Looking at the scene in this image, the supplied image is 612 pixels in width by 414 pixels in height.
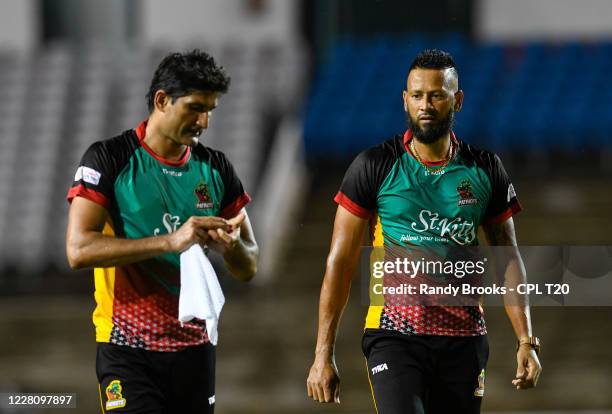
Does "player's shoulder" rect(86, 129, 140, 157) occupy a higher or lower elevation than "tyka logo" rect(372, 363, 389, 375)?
higher

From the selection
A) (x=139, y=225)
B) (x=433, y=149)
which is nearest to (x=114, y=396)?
(x=139, y=225)

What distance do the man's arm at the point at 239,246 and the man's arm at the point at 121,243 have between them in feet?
0.16

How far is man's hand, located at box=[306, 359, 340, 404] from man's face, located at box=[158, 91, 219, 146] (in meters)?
0.93

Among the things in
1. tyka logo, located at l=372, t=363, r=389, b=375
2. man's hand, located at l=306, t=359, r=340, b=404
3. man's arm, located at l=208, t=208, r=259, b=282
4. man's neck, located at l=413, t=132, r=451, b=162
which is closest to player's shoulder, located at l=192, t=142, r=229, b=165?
man's arm, located at l=208, t=208, r=259, b=282

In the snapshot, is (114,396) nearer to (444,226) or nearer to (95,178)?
(95,178)

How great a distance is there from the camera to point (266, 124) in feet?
43.7

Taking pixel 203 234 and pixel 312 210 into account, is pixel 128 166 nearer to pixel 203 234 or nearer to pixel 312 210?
pixel 203 234

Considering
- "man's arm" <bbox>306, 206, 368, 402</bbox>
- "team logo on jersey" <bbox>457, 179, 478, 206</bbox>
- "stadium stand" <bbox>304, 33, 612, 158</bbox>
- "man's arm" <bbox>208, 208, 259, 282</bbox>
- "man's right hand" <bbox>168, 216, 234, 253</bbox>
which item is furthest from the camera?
"stadium stand" <bbox>304, 33, 612, 158</bbox>

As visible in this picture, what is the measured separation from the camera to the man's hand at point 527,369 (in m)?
4.02

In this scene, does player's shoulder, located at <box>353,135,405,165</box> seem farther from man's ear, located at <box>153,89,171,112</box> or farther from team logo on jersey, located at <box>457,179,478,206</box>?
man's ear, located at <box>153,89,171,112</box>

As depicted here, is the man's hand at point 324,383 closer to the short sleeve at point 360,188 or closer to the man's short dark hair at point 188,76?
the short sleeve at point 360,188

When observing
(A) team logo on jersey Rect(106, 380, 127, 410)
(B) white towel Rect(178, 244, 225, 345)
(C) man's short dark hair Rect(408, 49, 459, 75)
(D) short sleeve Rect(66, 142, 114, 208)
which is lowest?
(A) team logo on jersey Rect(106, 380, 127, 410)

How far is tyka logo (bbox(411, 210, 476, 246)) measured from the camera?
414 centimetres

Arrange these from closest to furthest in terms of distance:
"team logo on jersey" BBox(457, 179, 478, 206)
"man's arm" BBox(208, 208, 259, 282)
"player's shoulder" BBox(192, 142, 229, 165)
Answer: "man's arm" BBox(208, 208, 259, 282)
"team logo on jersey" BBox(457, 179, 478, 206)
"player's shoulder" BBox(192, 142, 229, 165)
